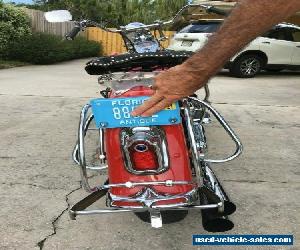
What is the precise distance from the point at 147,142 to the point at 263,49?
1120cm

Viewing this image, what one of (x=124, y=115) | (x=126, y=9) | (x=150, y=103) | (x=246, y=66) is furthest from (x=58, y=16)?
(x=126, y=9)

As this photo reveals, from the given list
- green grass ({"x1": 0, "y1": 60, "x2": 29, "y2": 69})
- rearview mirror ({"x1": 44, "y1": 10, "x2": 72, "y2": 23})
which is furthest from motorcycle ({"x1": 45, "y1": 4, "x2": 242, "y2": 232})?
green grass ({"x1": 0, "y1": 60, "x2": 29, "y2": 69})

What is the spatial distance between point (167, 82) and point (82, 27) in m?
2.99

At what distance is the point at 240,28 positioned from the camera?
1.39 metres

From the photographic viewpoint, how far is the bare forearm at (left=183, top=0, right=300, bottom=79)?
1310 mm

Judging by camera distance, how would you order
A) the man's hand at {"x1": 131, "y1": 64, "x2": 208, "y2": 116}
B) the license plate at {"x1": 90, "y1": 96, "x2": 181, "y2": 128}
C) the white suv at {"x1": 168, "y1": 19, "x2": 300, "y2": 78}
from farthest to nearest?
1. the white suv at {"x1": 168, "y1": 19, "x2": 300, "y2": 78}
2. the license plate at {"x1": 90, "y1": 96, "x2": 181, "y2": 128}
3. the man's hand at {"x1": 131, "y1": 64, "x2": 208, "y2": 116}

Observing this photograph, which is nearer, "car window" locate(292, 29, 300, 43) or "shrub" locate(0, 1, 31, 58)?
"car window" locate(292, 29, 300, 43)

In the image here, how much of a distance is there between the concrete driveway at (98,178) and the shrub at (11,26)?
7968 millimetres

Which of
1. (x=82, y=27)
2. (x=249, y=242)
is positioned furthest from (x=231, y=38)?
(x=82, y=27)

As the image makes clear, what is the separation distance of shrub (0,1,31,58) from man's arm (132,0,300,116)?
1485 cm

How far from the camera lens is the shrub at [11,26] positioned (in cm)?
1553

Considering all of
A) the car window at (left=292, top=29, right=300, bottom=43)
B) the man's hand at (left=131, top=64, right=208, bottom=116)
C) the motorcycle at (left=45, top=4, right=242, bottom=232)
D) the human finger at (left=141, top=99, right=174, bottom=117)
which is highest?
the man's hand at (left=131, top=64, right=208, bottom=116)

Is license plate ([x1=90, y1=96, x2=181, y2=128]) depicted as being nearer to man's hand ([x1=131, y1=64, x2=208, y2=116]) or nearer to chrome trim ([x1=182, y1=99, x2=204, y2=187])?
chrome trim ([x1=182, y1=99, x2=204, y2=187])

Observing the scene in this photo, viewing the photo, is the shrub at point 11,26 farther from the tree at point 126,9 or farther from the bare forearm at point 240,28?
the bare forearm at point 240,28
